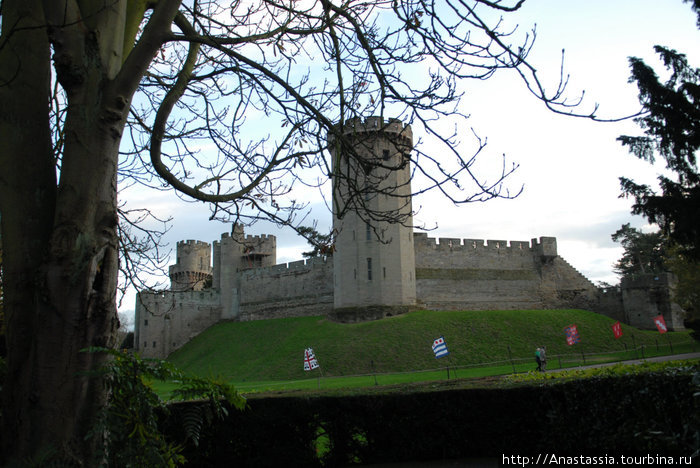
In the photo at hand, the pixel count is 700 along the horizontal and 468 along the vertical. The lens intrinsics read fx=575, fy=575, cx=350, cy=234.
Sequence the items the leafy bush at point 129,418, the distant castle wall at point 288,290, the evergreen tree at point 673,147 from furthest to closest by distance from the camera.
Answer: the distant castle wall at point 288,290 < the evergreen tree at point 673,147 < the leafy bush at point 129,418

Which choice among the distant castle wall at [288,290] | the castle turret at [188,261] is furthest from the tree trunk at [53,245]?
the castle turret at [188,261]

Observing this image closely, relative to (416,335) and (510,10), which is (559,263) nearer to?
(416,335)

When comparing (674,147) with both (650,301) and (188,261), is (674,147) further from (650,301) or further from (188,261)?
(188,261)

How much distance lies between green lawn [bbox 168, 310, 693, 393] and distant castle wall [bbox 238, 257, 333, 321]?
4.09m

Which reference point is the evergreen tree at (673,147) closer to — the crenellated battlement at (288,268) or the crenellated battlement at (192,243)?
the crenellated battlement at (288,268)

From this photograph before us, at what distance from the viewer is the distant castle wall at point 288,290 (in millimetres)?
38531

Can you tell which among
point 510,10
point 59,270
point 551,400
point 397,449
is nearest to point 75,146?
point 59,270

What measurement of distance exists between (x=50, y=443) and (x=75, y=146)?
2.12 meters

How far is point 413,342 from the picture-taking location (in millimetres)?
26719

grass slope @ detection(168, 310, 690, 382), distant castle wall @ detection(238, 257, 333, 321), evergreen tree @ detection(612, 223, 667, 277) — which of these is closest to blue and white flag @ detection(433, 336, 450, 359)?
grass slope @ detection(168, 310, 690, 382)

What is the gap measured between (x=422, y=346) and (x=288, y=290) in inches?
649

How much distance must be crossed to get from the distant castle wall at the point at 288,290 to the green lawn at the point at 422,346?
13.4ft

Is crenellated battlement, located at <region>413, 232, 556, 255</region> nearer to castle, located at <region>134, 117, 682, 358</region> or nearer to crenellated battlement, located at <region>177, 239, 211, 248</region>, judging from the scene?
castle, located at <region>134, 117, 682, 358</region>

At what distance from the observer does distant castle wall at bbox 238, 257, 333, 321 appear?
3853cm
